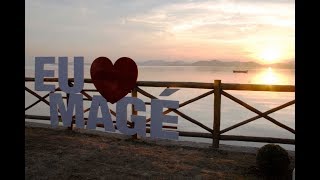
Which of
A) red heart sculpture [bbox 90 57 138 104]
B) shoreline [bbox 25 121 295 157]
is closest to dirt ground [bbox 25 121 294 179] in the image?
shoreline [bbox 25 121 295 157]

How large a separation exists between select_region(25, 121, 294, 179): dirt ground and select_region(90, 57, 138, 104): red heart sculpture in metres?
1.13

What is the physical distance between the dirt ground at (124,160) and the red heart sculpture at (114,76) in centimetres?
113

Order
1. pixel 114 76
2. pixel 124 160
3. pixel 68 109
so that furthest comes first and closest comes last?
pixel 68 109, pixel 114 76, pixel 124 160

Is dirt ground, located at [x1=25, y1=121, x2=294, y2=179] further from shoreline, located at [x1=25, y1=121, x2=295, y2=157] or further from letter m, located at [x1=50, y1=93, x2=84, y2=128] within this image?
letter m, located at [x1=50, y1=93, x2=84, y2=128]

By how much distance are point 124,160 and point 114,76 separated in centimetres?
230

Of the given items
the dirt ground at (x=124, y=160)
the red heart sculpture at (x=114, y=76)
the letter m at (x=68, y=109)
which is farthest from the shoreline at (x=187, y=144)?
the red heart sculpture at (x=114, y=76)

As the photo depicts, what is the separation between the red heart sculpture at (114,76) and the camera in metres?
8.24

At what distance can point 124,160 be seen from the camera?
6805 mm

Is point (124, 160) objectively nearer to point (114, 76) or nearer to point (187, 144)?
point (187, 144)

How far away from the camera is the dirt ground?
5.97 meters

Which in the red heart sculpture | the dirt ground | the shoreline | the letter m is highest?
the red heart sculpture

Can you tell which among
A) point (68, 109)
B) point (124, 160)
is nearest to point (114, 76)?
point (68, 109)

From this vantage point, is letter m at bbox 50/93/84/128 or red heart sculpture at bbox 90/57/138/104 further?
letter m at bbox 50/93/84/128
